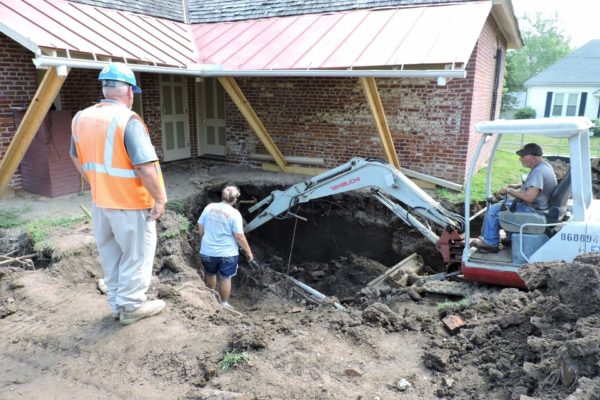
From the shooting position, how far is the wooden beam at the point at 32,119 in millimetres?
6727

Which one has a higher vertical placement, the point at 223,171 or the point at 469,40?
the point at 469,40

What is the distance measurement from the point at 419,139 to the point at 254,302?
5115mm

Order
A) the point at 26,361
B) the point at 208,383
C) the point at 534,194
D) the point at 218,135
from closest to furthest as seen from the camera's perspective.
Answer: the point at 208,383 < the point at 26,361 < the point at 534,194 < the point at 218,135

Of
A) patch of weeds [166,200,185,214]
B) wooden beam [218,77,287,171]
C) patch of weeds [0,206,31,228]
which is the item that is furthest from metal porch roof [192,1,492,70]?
patch of weeds [0,206,31,228]

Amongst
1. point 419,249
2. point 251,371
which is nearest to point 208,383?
point 251,371

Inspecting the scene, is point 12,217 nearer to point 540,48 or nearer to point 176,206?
point 176,206

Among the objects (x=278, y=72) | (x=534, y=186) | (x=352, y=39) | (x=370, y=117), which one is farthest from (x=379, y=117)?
(x=534, y=186)

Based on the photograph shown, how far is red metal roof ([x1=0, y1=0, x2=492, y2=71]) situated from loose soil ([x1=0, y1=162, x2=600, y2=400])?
352cm

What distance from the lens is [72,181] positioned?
27.8 feet

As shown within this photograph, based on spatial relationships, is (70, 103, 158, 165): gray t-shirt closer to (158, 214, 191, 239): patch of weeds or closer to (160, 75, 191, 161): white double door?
(158, 214, 191, 239): patch of weeds

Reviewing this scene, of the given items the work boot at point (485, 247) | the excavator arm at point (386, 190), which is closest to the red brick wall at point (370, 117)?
the excavator arm at point (386, 190)

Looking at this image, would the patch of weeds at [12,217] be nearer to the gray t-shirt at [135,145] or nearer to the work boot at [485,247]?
the gray t-shirt at [135,145]

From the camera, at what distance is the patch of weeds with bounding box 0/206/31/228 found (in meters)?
6.66

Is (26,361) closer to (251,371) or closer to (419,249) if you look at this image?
(251,371)
